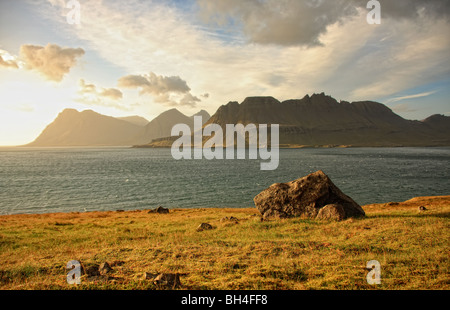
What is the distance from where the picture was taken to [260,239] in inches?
692

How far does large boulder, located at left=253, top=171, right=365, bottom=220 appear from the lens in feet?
74.7

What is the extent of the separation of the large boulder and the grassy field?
5.39 feet

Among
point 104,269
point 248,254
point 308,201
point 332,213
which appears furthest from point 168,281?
point 308,201

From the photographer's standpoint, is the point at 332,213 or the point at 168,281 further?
the point at 332,213

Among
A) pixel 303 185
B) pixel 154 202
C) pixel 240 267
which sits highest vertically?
pixel 303 185

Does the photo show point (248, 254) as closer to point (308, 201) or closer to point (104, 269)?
point (104, 269)

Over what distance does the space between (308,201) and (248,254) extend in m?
11.6

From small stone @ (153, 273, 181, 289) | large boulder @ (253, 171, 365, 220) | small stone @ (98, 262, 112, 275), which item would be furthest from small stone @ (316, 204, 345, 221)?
small stone @ (98, 262, 112, 275)

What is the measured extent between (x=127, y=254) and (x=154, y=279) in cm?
570

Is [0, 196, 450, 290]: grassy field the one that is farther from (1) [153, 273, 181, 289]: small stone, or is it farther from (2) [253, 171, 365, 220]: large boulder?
(2) [253, 171, 365, 220]: large boulder

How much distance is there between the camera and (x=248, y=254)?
14102 millimetres

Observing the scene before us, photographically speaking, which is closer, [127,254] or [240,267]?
[240,267]
